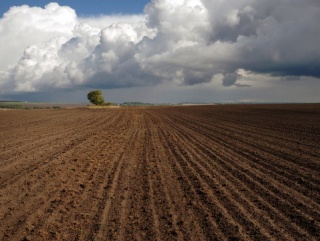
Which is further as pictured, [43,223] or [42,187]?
[42,187]

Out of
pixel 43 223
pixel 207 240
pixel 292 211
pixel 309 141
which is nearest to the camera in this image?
pixel 207 240

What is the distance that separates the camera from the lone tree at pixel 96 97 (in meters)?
106

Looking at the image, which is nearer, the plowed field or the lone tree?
the plowed field

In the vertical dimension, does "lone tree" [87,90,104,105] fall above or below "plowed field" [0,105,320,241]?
above

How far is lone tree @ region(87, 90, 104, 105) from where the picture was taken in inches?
4186

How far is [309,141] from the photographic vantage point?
58.5 ft

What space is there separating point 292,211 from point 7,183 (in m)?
7.63

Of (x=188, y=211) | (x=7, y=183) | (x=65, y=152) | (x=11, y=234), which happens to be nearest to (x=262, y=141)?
(x=65, y=152)

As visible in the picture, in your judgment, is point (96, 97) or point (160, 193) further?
point (96, 97)

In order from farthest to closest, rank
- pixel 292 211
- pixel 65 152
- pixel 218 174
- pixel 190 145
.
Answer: pixel 190 145, pixel 65 152, pixel 218 174, pixel 292 211

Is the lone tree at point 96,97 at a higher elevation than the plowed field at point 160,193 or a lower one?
higher

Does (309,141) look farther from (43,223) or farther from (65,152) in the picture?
(43,223)

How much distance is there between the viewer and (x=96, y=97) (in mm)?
106375

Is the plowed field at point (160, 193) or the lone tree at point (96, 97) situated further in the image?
the lone tree at point (96, 97)
